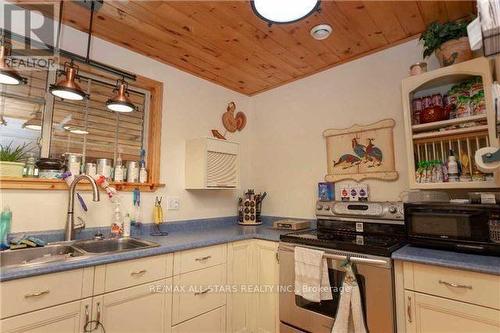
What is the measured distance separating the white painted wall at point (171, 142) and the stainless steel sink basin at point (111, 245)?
18 centimetres

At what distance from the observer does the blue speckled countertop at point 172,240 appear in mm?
1212

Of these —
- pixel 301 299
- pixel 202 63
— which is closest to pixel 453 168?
pixel 301 299

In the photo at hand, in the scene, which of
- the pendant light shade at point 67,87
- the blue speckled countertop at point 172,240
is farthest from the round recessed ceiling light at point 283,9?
the blue speckled countertop at point 172,240

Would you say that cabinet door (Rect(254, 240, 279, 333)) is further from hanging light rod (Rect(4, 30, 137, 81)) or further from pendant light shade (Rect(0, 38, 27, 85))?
pendant light shade (Rect(0, 38, 27, 85))

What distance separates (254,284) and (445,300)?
1.26 metres

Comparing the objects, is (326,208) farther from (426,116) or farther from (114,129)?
(114,129)

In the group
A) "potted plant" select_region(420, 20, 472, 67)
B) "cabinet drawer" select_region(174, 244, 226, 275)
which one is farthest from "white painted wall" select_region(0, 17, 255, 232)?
"potted plant" select_region(420, 20, 472, 67)

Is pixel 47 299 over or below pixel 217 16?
below

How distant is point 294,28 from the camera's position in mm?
1948

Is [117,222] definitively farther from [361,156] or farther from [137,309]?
[361,156]

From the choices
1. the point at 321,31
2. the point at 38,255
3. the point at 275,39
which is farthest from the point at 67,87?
the point at 321,31

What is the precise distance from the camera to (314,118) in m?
2.62

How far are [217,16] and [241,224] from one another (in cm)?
185

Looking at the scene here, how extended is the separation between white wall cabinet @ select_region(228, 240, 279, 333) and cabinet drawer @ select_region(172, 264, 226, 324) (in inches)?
4.3
